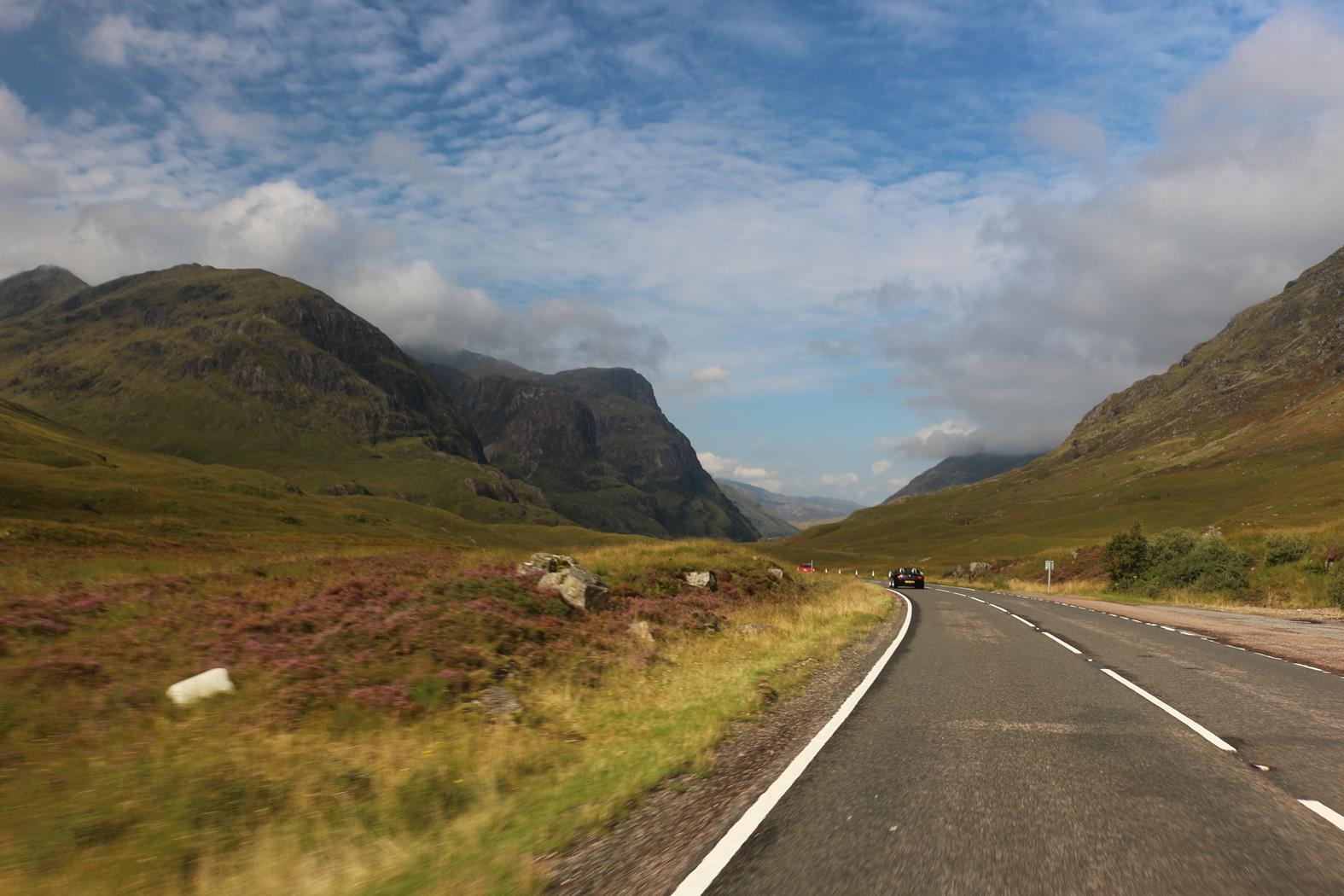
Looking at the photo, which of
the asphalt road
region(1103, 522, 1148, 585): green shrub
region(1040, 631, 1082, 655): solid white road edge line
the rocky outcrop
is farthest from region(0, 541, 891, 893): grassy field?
region(1103, 522, 1148, 585): green shrub

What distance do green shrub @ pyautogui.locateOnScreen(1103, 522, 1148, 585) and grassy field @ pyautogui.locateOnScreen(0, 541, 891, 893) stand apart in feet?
119

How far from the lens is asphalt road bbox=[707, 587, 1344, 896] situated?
4.45 m

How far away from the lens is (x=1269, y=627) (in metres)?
20.9

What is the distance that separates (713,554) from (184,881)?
2442 cm

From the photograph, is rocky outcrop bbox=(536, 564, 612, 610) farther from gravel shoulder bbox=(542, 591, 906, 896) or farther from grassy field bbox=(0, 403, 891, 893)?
gravel shoulder bbox=(542, 591, 906, 896)

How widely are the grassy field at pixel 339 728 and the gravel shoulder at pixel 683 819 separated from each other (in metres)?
0.25

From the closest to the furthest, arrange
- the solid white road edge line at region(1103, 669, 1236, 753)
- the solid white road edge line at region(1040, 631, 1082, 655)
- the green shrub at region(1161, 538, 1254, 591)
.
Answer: the solid white road edge line at region(1103, 669, 1236, 753), the solid white road edge line at region(1040, 631, 1082, 655), the green shrub at region(1161, 538, 1254, 591)

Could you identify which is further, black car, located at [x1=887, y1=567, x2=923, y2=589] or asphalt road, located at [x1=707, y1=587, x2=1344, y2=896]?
black car, located at [x1=887, y1=567, x2=923, y2=589]

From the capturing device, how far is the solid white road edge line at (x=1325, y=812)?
5.30 m

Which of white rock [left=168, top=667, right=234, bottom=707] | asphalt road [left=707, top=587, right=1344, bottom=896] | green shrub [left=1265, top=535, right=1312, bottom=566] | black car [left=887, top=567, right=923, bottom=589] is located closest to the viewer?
asphalt road [left=707, top=587, right=1344, bottom=896]

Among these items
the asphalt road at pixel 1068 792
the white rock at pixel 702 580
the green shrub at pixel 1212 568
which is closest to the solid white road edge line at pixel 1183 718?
the asphalt road at pixel 1068 792

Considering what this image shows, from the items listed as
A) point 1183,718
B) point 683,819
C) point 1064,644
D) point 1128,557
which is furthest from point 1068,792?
point 1128,557

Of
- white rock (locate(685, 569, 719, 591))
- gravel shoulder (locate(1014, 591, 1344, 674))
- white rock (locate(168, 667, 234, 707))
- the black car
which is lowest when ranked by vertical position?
the black car

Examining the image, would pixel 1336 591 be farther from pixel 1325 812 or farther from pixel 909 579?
pixel 1325 812
